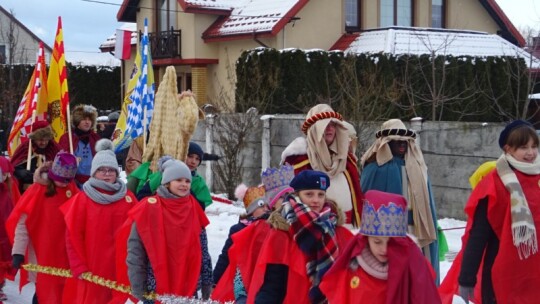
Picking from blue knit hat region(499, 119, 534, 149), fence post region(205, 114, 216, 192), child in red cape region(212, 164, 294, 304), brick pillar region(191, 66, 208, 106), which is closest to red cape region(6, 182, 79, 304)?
child in red cape region(212, 164, 294, 304)

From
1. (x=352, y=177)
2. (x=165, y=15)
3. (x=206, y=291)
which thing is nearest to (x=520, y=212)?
(x=352, y=177)

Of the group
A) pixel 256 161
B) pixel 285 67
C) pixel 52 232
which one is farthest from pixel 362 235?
pixel 285 67

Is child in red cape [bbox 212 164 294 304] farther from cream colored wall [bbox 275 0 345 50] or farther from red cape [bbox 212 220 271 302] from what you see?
cream colored wall [bbox 275 0 345 50]

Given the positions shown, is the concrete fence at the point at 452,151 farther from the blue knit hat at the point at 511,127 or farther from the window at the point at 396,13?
the window at the point at 396,13

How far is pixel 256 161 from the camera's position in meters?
15.1

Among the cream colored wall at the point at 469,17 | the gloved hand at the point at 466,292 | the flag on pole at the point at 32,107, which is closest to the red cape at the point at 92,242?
the gloved hand at the point at 466,292

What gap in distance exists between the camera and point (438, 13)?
29016 millimetres

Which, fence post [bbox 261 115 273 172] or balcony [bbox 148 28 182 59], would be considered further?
balcony [bbox 148 28 182 59]

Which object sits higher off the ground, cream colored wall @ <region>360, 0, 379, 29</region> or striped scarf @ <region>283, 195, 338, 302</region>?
cream colored wall @ <region>360, 0, 379, 29</region>

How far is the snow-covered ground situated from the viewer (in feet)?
29.6

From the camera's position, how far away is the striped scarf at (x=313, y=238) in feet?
15.3

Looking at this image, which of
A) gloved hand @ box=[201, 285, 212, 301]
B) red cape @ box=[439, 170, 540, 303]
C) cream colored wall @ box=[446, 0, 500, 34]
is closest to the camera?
red cape @ box=[439, 170, 540, 303]

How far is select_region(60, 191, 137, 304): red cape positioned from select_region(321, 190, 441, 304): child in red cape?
2914mm

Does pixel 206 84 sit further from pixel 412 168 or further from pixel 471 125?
pixel 412 168
